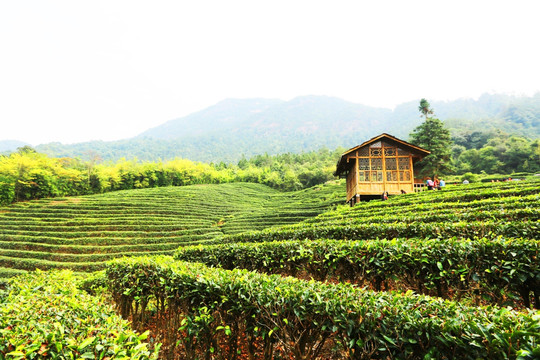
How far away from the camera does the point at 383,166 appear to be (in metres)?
17.3

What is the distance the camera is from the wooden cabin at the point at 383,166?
17.1 m

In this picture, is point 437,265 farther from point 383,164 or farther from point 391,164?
point 391,164

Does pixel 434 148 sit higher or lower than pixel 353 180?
higher

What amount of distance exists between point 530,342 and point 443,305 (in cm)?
81

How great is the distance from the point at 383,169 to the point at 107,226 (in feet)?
71.1

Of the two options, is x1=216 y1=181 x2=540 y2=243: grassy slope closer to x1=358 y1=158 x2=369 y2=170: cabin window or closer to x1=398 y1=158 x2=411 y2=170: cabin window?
x1=358 y1=158 x2=369 y2=170: cabin window

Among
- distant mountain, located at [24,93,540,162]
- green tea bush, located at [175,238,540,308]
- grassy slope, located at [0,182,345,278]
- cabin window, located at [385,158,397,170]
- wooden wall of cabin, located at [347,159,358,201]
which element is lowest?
grassy slope, located at [0,182,345,278]

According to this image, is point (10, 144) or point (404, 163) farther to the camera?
point (10, 144)

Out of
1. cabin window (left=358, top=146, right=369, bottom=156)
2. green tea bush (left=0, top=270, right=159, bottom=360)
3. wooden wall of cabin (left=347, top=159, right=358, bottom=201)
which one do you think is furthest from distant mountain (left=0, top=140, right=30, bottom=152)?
green tea bush (left=0, top=270, right=159, bottom=360)

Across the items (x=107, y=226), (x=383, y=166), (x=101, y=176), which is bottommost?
(x=107, y=226)

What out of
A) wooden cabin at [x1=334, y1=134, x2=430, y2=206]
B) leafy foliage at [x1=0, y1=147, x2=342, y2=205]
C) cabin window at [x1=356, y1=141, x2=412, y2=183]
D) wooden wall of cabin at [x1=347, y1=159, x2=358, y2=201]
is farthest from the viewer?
leafy foliage at [x1=0, y1=147, x2=342, y2=205]

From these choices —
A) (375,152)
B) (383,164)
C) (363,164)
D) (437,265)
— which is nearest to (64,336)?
(437,265)

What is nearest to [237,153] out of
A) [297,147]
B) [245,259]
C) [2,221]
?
[297,147]

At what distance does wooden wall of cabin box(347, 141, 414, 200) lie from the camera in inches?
674
